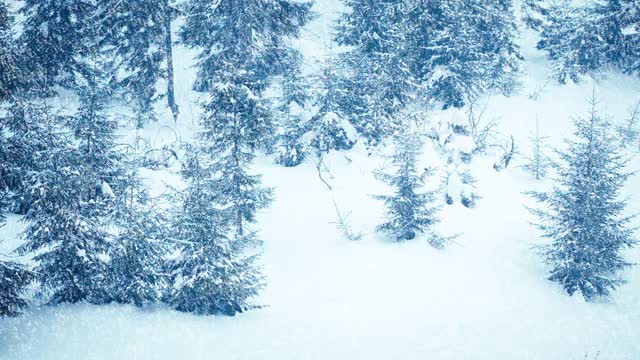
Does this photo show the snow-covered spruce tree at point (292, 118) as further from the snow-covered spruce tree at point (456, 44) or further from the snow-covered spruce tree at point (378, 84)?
the snow-covered spruce tree at point (456, 44)

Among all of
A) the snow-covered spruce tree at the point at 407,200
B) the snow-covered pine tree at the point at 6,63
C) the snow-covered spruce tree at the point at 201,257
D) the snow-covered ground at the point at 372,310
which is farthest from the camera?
the snow-covered spruce tree at the point at 407,200

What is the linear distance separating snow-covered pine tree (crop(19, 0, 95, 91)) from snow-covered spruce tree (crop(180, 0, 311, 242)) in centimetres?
496

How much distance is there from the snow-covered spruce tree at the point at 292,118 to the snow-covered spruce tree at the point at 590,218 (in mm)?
11216

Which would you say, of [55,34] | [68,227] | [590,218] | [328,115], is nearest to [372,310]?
[590,218]

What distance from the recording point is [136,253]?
9078 millimetres

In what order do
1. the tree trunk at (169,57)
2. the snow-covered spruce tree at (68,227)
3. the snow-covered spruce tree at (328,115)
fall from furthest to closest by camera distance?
the tree trunk at (169,57) < the snow-covered spruce tree at (328,115) < the snow-covered spruce tree at (68,227)

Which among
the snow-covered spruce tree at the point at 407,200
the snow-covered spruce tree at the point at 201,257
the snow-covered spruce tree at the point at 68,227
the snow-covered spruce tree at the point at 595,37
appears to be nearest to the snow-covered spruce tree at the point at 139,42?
the snow-covered spruce tree at the point at 68,227

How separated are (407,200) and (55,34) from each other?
61.5 feet

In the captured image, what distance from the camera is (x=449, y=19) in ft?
72.4

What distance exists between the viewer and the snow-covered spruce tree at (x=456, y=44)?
21884 millimetres

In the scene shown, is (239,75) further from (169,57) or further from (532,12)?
(532,12)

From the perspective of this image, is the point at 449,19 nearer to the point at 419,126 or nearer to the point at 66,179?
the point at 419,126

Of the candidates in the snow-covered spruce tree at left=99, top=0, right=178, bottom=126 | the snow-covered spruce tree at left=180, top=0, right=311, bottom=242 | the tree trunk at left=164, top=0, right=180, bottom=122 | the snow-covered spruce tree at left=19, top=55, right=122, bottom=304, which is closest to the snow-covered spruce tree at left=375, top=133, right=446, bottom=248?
the snow-covered spruce tree at left=180, top=0, right=311, bottom=242

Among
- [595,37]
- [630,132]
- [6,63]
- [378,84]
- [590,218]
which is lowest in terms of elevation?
[590,218]
